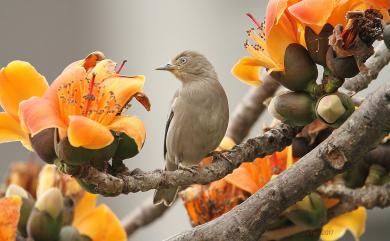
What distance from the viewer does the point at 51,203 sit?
5.97 feet

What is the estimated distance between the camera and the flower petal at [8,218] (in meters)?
1.57

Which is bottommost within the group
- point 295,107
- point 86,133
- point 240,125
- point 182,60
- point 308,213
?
point 240,125

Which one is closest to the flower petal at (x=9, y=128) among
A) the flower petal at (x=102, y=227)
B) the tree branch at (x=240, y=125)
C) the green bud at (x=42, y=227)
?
the green bud at (x=42, y=227)

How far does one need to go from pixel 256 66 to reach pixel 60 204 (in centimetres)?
53

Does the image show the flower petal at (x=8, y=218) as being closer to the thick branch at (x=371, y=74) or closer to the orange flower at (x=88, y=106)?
the orange flower at (x=88, y=106)

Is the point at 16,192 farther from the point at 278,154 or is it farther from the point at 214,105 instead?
the point at 214,105

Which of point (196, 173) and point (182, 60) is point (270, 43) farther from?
point (182, 60)

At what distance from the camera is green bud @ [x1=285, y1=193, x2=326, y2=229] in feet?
5.79

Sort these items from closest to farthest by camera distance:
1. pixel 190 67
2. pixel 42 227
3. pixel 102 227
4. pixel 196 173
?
pixel 196 173, pixel 42 227, pixel 102 227, pixel 190 67

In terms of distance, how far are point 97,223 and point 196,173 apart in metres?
0.37

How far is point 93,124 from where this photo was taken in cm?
132

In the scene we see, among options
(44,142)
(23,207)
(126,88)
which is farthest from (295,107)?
(23,207)

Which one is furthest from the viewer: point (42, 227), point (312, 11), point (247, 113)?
point (247, 113)

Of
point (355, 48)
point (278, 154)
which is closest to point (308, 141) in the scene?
point (278, 154)
